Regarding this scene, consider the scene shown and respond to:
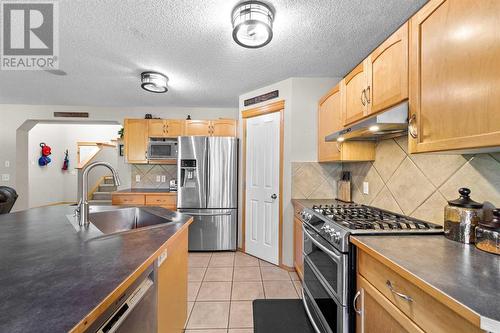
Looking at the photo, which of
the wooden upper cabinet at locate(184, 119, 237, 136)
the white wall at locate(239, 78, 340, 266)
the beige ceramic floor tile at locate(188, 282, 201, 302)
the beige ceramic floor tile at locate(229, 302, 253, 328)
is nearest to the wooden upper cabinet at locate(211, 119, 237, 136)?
the wooden upper cabinet at locate(184, 119, 237, 136)

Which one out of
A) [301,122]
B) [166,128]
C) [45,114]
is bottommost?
[301,122]

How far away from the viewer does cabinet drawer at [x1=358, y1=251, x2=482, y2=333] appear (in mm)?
667

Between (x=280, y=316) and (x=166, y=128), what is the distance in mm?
3328

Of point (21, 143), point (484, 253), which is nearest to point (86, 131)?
point (21, 143)

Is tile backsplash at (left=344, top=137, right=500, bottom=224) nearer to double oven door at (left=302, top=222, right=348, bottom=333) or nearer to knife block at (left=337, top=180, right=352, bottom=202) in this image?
knife block at (left=337, top=180, right=352, bottom=202)

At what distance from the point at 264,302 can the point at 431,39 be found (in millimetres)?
2291

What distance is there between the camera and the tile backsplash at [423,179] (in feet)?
3.75

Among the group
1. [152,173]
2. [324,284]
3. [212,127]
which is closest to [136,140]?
[152,173]

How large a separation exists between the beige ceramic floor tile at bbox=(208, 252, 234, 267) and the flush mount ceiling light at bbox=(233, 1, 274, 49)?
2.61 meters

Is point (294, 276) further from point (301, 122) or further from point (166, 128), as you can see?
point (166, 128)

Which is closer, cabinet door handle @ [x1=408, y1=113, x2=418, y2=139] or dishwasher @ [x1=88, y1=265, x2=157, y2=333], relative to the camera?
dishwasher @ [x1=88, y1=265, x2=157, y2=333]

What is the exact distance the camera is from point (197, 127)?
152 inches

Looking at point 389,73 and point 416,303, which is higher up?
point 389,73

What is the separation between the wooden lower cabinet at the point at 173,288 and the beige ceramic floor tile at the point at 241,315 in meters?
0.43
